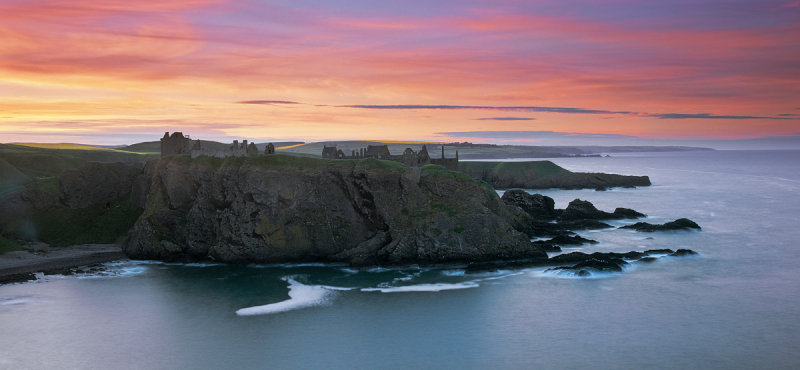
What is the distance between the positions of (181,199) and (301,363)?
33932 millimetres

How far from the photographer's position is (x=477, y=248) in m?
54.7

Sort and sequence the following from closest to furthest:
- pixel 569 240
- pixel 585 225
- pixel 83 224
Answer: pixel 569 240 → pixel 83 224 → pixel 585 225

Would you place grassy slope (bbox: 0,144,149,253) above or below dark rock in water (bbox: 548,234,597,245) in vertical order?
above

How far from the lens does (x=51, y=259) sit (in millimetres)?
57531

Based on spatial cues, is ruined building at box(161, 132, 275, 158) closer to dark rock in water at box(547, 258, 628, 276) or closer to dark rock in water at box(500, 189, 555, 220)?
dark rock in water at box(547, 258, 628, 276)

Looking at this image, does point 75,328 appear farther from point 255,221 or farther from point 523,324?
point 523,324

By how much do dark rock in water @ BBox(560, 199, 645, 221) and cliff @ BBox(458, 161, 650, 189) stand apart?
182 ft

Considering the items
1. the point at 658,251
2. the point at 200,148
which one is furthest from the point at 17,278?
the point at 658,251

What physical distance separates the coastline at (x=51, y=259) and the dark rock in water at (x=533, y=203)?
50610 mm

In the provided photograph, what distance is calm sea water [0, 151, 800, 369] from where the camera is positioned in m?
34.6

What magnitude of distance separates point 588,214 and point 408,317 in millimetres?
48926

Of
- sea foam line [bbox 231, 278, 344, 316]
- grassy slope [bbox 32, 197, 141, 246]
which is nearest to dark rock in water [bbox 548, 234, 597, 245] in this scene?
sea foam line [bbox 231, 278, 344, 316]

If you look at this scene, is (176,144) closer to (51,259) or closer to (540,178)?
(51,259)

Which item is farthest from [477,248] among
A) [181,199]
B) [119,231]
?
[119,231]
